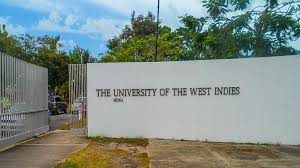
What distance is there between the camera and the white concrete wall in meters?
16.5

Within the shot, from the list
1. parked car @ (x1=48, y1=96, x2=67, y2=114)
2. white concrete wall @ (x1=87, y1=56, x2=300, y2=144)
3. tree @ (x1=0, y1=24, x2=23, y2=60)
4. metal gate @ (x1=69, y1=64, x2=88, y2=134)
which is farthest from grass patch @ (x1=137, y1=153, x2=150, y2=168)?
tree @ (x1=0, y1=24, x2=23, y2=60)

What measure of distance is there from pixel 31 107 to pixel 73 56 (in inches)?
1536

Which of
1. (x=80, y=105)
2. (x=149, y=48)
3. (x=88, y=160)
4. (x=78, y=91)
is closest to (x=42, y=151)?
(x=88, y=160)

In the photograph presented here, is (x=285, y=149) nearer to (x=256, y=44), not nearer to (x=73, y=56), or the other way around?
(x=256, y=44)

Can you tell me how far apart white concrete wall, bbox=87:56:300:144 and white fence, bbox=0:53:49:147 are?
2.34 m

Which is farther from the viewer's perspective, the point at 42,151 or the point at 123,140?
the point at 123,140

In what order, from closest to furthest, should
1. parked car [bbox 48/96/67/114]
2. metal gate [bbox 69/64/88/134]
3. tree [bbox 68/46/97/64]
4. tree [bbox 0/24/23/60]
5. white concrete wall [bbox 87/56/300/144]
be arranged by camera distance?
1. white concrete wall [bbox 87/56/300/144]
2. metal gate [bbox 69/64/88/134]
3. parked car [bbox 48/96/67/114]
4. tree [bbox 0/24/23/60]
5. tree [bbox 68/46/97/64]

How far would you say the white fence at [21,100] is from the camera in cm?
1505

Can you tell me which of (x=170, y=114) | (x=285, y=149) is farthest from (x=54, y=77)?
(x=285, y=149)

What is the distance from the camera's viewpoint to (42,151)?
14000 millimetres

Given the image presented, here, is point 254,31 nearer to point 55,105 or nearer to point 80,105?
point 80,105

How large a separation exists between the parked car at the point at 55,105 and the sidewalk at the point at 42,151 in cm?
1908

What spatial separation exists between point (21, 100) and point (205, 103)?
21.1 ft

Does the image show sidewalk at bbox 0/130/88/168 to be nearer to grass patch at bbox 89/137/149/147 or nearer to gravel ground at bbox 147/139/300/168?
grass patch at bbox 89/137/149/147
